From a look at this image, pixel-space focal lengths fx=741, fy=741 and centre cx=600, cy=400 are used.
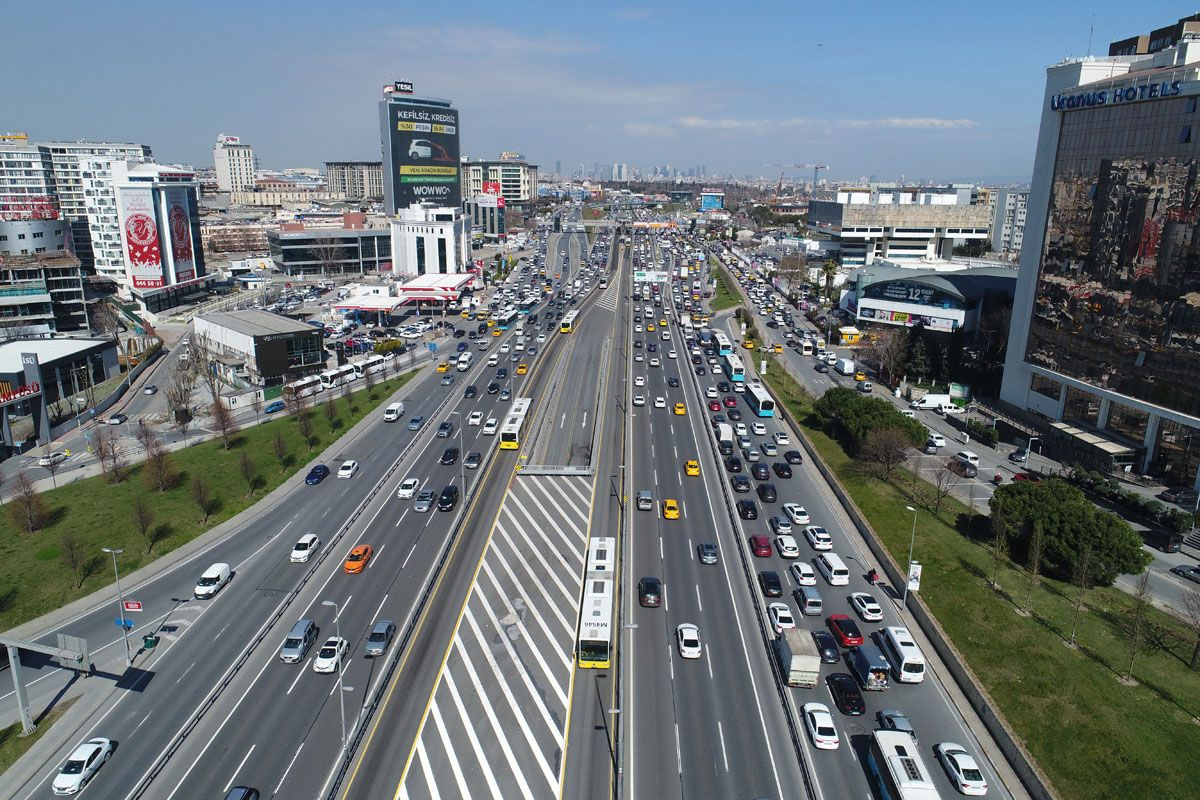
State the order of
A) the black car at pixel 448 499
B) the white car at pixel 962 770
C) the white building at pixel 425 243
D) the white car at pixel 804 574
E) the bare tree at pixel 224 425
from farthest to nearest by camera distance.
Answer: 1. the white building at pixel 425 243
2. the bare tree at pixel 224 425
3. the black car at pixel 448 499
4. the white car at pixel 804 574
5. the white car at pixel 962 770

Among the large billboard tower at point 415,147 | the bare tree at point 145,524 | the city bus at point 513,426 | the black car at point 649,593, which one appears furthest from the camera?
the large billboard tower at point 415,147

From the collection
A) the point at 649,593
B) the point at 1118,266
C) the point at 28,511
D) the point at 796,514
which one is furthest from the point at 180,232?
the point at 1118,266

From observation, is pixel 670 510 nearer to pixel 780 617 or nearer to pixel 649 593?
pixel 649 593

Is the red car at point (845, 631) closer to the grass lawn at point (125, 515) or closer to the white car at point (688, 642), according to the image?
the white car at point (688, 642)

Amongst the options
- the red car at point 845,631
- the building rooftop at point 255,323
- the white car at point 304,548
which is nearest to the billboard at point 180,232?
the building rooftop at point 255,323

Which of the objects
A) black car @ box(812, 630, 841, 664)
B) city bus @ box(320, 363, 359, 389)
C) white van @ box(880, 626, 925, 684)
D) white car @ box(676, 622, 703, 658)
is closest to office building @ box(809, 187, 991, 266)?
city bus @ box(320, 363, 359, 389)

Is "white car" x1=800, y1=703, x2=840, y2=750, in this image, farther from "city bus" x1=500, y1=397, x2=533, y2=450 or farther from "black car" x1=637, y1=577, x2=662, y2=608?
"city bus" x1=500, y1=397, x2=533, y2=450
